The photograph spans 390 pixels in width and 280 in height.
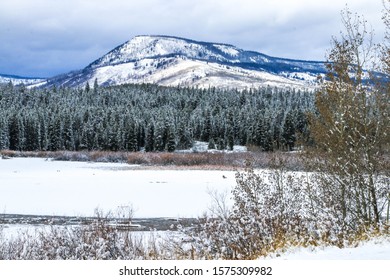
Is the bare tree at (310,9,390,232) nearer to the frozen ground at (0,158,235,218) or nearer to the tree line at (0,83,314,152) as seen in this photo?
the frozen ground at (0,158,235,218)

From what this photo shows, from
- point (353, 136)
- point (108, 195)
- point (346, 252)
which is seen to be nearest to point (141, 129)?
point (108, 195)

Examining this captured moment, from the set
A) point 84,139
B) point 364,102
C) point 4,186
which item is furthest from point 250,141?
point 364,102

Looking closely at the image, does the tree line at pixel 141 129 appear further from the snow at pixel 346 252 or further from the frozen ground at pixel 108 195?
the snow at pixel 346 252

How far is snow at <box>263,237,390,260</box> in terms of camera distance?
9155mm

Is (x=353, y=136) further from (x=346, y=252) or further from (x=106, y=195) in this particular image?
(x=106, y=195)

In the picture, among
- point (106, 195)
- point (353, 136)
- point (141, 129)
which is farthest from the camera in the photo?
point (141, 129)

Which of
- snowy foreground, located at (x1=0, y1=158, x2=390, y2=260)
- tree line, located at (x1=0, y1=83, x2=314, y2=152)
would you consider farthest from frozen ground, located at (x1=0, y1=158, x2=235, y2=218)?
tree line, located at (x1=0, y1=83, x2=314, y2=152)

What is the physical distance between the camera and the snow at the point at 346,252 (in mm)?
9155

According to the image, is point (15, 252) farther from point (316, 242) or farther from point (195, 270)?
point (316, 242)

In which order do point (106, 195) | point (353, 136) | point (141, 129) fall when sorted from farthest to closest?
point (141, 129)
point (106, 195)
point (353, 136)

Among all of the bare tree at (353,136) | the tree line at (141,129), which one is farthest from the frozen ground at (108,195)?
the tree line at (141,129)

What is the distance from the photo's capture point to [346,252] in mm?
9969

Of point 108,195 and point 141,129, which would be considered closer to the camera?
point 108,195

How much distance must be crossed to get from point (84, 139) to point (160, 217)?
95.0 meters
